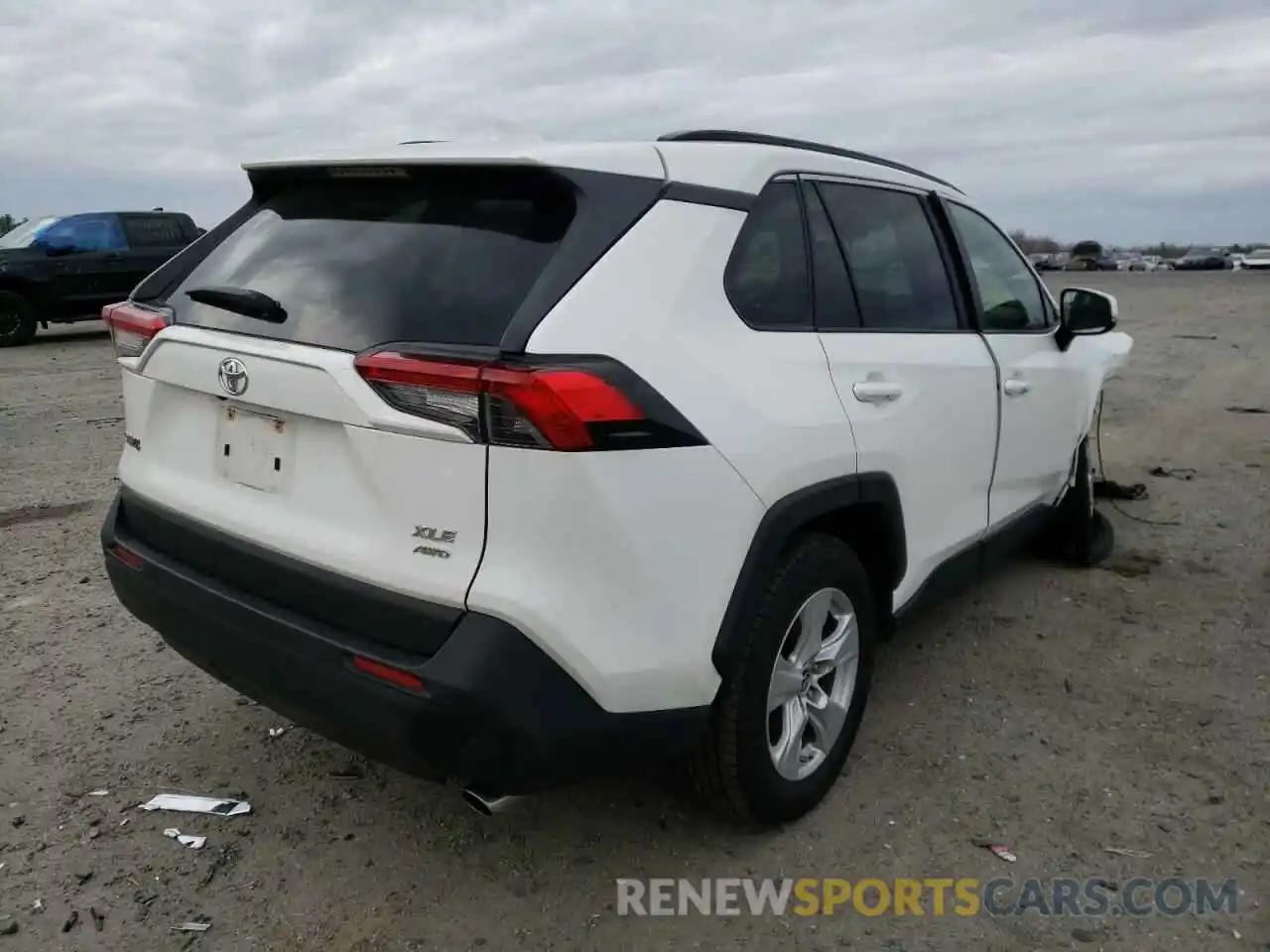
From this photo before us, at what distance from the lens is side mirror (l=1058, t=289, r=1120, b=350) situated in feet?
13.9

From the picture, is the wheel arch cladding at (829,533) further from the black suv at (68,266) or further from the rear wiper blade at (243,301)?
the black suv at (68,266)

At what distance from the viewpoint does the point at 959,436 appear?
11.1 feet

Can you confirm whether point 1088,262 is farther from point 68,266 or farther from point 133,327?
point 133,327

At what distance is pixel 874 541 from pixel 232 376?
1875 millimetres

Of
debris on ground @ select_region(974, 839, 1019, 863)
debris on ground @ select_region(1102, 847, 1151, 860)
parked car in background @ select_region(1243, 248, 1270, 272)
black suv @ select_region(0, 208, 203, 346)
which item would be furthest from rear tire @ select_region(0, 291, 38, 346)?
parked car in background @ select_region(1243, 248, 1270, 272)

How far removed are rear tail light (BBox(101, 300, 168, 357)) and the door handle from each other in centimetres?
190

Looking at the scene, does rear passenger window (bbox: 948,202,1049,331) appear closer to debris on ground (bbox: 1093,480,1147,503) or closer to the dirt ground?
the dirt ground

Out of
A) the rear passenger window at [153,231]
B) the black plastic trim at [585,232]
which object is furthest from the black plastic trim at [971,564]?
the rear passenger window at [153,231]

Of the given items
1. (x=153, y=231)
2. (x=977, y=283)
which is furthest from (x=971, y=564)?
(x=153, y=231)

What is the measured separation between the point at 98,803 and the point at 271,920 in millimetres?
845

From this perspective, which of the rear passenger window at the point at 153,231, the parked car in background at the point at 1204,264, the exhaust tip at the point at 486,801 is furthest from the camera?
the parked car in background at the point at 1204,264

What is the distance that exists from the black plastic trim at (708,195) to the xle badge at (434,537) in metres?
0.93

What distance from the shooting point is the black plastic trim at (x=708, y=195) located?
2365mm

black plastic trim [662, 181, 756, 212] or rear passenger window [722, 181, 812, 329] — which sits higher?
black plastic trim [662, 181, 756, 212]
